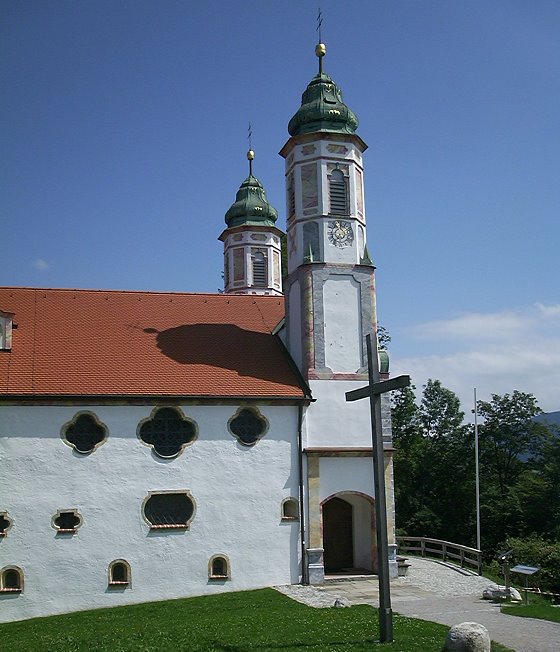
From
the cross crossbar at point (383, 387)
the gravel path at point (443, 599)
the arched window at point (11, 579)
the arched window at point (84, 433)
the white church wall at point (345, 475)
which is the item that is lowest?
the gravel path at point (443, 599)

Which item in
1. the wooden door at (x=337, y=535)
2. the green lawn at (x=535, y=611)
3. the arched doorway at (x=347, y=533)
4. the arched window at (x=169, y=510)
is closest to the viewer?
the green lawn at (x=535, y=611)

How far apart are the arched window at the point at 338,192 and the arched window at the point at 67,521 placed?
12.7m

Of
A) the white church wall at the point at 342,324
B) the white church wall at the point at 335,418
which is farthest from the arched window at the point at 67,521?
the white church wall at the point at 342,324

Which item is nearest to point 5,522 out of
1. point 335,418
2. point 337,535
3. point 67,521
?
point 67,521

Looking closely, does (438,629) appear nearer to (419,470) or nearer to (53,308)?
(53,308)

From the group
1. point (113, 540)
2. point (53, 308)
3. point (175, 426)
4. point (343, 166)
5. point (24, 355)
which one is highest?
point (343, 166)

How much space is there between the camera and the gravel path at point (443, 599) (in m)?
14.9

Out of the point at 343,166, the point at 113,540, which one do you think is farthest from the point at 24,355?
the point at 343,166

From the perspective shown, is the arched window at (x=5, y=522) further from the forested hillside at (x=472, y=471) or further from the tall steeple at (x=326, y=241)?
the forested hillside at (x=472, y=471)

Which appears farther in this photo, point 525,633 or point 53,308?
point 53,308

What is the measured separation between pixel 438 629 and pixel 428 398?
121 ft

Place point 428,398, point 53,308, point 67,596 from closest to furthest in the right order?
Answer: point 67,596 < point 53,308 < point 428,398

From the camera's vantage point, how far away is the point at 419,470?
47.7m

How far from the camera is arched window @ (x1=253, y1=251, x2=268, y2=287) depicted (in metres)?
38.8
